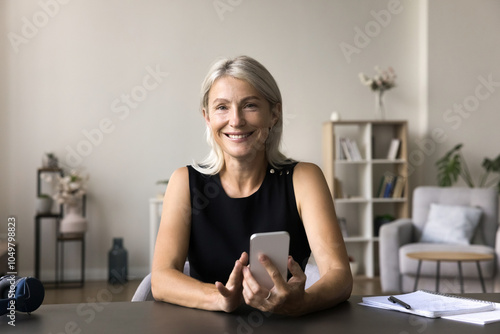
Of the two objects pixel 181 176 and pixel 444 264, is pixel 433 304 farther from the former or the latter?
pixel 444 264

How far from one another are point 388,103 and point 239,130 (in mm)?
4960

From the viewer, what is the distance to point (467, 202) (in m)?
5.17

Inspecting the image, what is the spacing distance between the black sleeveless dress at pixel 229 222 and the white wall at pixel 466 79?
15.8ft

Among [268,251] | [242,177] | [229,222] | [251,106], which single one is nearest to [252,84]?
[251,106]

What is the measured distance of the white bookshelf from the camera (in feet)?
20.0

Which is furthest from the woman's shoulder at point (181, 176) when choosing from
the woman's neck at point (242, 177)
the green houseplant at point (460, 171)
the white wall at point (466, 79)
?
the white wall at point (466, 79)

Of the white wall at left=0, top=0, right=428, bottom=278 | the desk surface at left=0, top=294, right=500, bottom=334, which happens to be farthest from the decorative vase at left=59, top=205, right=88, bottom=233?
the desk surface at left=0, top=294, right=500, bottom=334

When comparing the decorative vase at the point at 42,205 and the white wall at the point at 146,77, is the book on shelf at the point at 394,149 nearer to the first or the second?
the white wall at the point at 146,77

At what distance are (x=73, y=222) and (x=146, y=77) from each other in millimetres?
1605

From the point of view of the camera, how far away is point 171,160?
20.2 ft

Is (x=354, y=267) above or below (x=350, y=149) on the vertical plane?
below

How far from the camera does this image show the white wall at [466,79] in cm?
636

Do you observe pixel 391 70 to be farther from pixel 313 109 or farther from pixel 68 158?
pixel 68 158

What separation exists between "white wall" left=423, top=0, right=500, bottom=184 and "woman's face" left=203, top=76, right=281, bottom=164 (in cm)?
491
